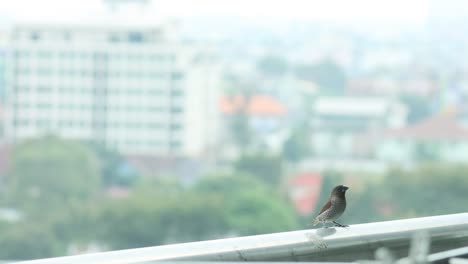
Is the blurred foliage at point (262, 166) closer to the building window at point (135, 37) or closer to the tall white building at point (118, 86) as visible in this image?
the tall white building at point (118, 86)

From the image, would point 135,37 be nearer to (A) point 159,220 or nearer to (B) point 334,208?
(A) point 159,220

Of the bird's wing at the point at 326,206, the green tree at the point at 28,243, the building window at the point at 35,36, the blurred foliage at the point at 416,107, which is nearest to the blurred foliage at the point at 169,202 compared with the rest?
the green tree at the point at 28,243

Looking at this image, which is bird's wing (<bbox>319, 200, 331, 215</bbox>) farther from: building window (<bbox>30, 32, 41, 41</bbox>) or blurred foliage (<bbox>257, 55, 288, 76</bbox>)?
blurred foliage (<bbox>257, 55, 288, 76</bbox>)

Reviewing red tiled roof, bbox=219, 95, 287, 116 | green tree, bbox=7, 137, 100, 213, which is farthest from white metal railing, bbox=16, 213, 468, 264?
red tiled roof, bbox=219, 95, 287, 116

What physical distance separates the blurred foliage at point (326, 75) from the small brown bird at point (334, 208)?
20.4 metres

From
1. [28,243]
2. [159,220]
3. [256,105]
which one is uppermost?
[256,105]

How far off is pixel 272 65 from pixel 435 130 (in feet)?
12.2

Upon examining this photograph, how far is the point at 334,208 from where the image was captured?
809mm

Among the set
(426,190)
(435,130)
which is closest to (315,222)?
(426,190)

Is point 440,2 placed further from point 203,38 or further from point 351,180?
point 351,180

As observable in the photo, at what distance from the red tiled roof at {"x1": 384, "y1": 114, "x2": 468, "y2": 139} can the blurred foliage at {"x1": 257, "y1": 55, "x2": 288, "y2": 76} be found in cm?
273

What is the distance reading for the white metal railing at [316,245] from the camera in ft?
2.05

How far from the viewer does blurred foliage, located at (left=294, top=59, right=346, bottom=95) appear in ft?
70.2

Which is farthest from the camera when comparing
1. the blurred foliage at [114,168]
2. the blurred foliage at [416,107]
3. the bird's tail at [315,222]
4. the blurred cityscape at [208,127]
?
the blurred foliage at [416,107]
